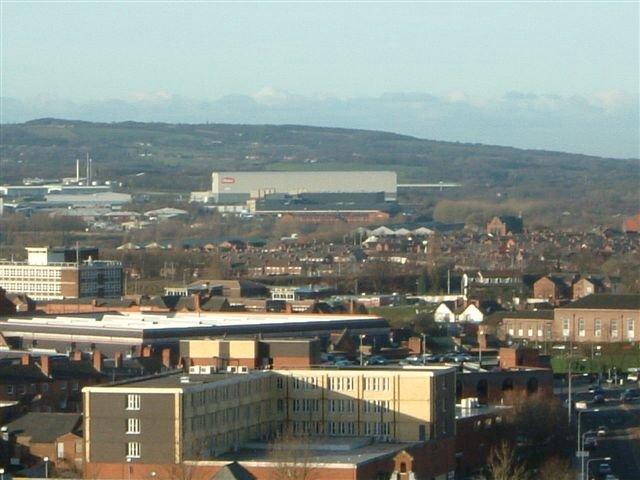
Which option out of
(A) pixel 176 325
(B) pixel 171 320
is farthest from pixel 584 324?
(A) pixel 176 325

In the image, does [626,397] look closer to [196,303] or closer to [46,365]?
[46,365]

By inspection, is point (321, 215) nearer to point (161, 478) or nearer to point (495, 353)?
point (495, 353)

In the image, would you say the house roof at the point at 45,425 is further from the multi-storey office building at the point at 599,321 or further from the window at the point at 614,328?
the window at the point at 614,328

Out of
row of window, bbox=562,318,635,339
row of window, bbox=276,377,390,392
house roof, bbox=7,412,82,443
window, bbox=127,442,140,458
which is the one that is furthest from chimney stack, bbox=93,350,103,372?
row of window, bbox=562,318,635,339

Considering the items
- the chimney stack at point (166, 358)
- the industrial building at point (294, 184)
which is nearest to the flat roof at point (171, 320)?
the chimney stack at point (166, 358)

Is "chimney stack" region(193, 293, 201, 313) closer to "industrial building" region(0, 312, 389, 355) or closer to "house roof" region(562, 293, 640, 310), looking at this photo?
"industrial building" region(0, 312, 389, 355)
